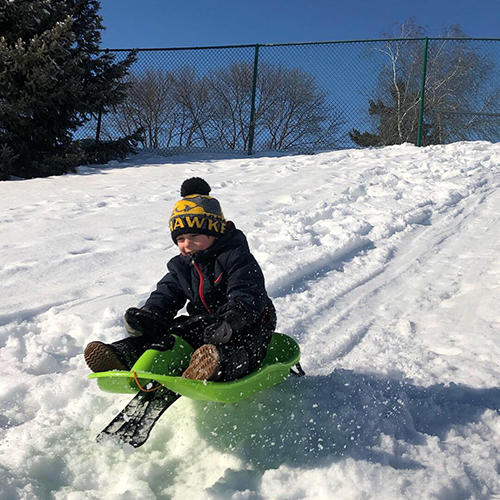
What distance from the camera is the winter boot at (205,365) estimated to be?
1906 mm

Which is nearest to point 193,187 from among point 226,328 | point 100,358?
point 226,328

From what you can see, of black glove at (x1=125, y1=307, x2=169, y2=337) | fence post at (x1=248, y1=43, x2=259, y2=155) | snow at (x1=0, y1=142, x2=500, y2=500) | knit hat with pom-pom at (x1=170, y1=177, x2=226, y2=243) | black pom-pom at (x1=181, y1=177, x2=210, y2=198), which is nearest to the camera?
snow at (x1=0, y1=142, x2=500, y2=500)

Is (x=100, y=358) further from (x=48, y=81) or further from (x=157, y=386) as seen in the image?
(x=48, y=81)

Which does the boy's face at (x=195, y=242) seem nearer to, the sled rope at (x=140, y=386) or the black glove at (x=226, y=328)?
the black glove at (x=226, y=328)

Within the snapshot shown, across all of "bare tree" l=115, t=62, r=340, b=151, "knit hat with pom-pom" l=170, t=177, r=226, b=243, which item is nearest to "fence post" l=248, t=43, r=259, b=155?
"bare tree" l=115, t=62, r=340, b=151

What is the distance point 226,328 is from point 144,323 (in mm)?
441

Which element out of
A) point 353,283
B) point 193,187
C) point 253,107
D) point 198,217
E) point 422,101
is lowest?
point 353,283

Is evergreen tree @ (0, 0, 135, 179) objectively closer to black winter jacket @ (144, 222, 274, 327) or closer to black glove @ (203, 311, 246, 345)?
black winter jacket @ (144, 222, 274, 327)

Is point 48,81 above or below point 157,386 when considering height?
above

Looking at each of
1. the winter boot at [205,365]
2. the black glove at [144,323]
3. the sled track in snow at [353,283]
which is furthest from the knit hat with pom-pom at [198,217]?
the sled track in snow at [353,283]

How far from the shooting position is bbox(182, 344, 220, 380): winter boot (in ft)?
6.25

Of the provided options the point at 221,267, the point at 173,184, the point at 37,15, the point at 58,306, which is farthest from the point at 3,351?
the point at 37,15

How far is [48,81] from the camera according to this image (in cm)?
790

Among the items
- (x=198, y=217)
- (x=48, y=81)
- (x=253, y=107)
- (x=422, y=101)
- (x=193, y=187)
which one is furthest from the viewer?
(x=253, y=107)
